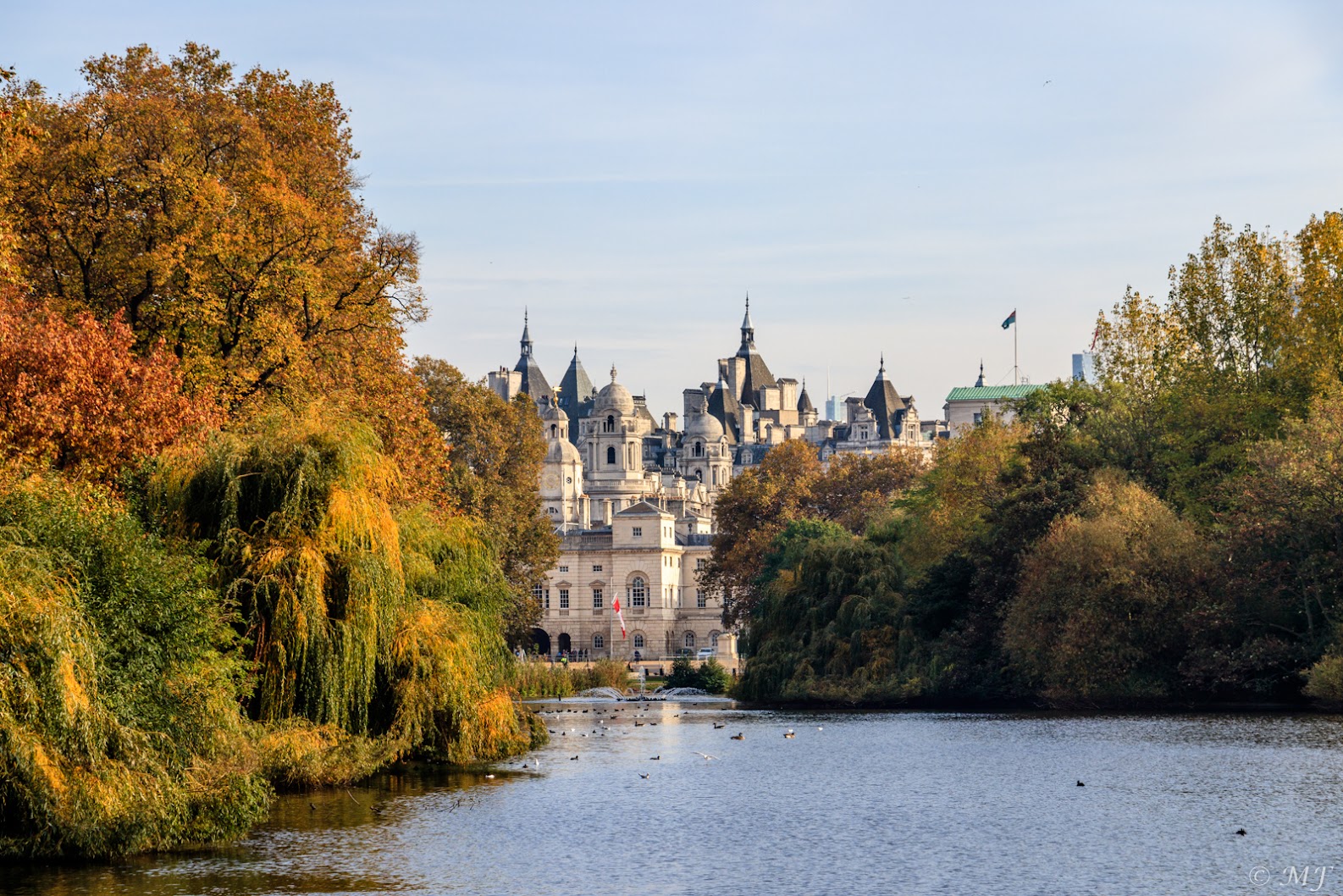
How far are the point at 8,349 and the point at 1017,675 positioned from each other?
105 feet

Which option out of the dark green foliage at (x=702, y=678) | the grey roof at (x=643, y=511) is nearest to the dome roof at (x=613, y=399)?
the grey roof at (x=643, y=511)

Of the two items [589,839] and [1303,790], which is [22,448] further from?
[1303,790]

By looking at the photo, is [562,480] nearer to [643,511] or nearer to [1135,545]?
[643,511]

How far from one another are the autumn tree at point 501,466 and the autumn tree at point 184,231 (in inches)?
875

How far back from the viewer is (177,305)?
3284 cm

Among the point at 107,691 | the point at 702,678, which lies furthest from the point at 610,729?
the point at 702,678

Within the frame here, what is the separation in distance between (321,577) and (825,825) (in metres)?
7.82

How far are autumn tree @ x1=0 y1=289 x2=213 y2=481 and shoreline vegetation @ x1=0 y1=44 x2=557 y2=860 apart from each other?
0.05 metres

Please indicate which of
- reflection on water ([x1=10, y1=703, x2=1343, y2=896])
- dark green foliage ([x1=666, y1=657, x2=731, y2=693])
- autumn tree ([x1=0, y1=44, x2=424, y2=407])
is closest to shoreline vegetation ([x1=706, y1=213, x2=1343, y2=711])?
reflection on water ([x1=10, y1=703, x2=1343, y2=896])

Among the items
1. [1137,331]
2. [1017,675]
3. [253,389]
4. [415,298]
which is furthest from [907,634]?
[253,389]

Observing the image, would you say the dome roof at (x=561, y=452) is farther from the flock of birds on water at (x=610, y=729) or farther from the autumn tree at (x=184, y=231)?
the autumn tree at (x=184, y=231)

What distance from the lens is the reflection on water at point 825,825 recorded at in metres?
19.6

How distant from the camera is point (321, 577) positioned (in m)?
25.2

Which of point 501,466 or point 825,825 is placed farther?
point 501,466
